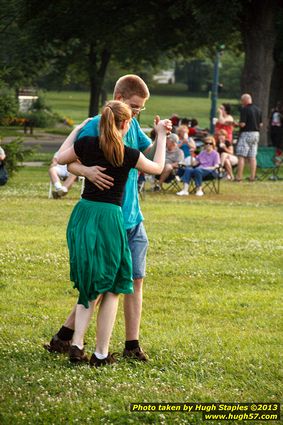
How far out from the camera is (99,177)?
7391mm

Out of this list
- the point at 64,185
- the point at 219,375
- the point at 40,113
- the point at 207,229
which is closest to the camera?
the point at 219,375

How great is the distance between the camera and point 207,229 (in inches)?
626

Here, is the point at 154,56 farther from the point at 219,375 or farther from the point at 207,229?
the point at 219,375

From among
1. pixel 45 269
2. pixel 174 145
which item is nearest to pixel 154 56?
pixel 174 145

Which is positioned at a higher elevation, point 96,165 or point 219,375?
point 96,165

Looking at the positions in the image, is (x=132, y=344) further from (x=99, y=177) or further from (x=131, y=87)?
(x=131, y=87)

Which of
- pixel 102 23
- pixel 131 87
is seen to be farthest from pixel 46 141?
pixel 131 87

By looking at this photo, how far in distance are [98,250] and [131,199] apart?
19.1 inches

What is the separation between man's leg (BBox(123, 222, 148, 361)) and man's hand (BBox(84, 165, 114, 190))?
0.43 metres

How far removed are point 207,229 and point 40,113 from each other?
130 feet

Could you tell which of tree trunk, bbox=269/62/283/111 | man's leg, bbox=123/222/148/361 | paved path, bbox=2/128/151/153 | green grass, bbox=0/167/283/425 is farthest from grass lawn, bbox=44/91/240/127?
man's leg, bbox=123/222/148/361

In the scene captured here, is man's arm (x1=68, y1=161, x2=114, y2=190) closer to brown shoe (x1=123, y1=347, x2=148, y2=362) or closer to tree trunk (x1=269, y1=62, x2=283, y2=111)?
brown shoe (x1=123, y1=347, x2=148, y2=362)

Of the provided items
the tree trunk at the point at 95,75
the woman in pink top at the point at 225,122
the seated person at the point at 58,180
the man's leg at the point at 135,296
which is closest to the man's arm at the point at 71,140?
the man's leg at the point at 135,296

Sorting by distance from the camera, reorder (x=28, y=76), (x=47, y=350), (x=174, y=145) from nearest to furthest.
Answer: (x=47, y=350) < (x=174, y=145) < (x=28, y=76)
